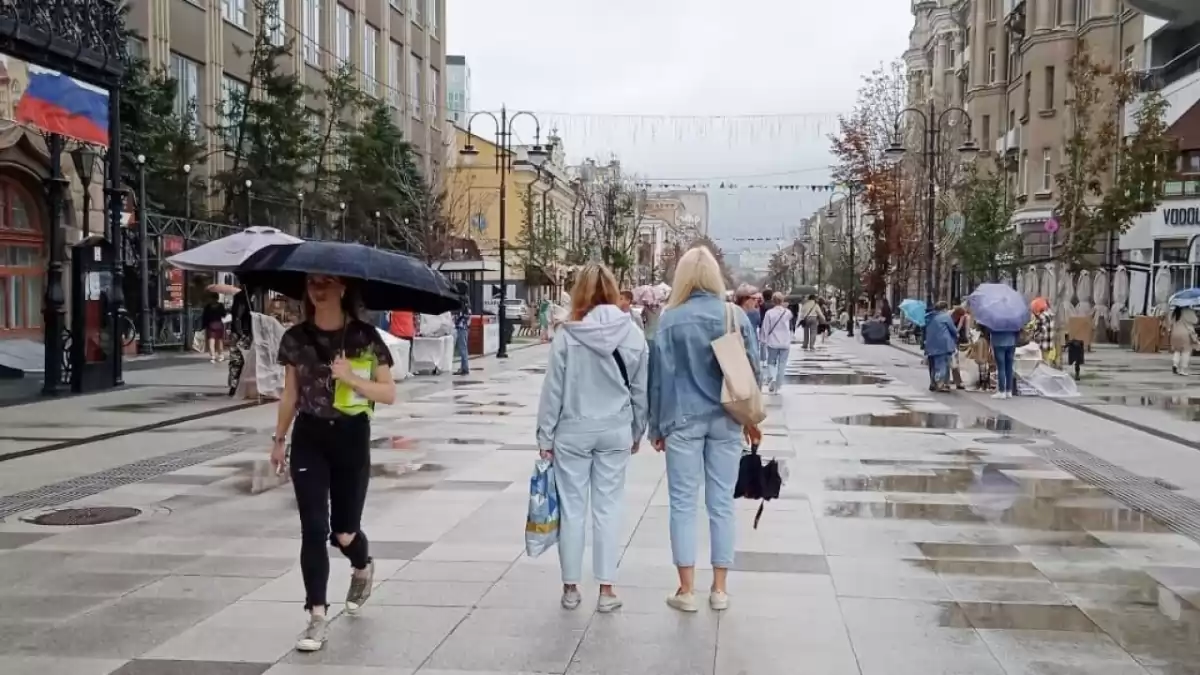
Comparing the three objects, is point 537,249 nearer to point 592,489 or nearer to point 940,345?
point 940,345

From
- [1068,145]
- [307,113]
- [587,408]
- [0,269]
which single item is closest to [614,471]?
[587,408]

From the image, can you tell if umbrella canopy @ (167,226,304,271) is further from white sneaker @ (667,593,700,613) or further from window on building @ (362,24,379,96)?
window on building @ (362,24,379,96)

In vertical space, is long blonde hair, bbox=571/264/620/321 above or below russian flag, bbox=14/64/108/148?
below

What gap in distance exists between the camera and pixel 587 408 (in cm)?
596

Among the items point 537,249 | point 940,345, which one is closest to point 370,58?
point 537,249

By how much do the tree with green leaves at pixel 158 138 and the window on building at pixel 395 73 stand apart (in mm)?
18474

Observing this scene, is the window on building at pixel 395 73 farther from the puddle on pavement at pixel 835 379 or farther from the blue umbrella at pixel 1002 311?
the blue umbrella at pixel 1002 311

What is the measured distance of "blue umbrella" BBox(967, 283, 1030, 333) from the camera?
720 inches

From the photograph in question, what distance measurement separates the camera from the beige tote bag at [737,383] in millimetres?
5887

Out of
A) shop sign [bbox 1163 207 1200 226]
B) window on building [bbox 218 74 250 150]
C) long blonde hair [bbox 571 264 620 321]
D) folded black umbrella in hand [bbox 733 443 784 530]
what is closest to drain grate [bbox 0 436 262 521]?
long blonde hair [bbox 571 264 620 321]

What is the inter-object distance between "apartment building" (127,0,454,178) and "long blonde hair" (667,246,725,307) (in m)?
29.0

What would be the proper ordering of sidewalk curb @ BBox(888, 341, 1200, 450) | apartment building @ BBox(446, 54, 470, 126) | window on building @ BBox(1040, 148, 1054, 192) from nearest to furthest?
1. sidewalk curb @ BBox(888, 341, 1200, 450)
2. window on building @ BBox(1040, 148, 1054, 192)
3. apartment building @ BBox(446, 54, 470, 126)

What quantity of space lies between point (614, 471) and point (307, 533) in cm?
156

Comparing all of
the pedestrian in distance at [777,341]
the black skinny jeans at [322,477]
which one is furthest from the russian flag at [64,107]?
the black skinny jeans at [322,477]
